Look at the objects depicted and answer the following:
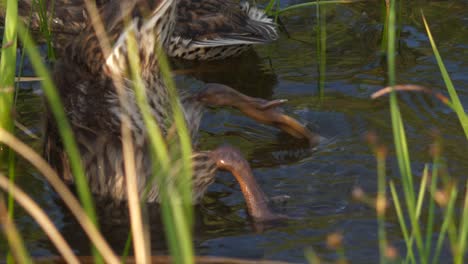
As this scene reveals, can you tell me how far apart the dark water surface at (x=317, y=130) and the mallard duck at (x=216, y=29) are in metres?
0.12

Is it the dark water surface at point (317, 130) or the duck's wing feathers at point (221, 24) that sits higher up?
the duck's wing feathers at point (221, 24)

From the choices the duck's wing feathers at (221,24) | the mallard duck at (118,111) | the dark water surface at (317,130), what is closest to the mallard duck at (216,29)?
the duck's wing feathers at (221,24)

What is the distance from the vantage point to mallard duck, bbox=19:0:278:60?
23.2 ft

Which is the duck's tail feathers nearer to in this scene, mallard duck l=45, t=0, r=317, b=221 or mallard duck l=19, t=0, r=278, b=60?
mallard duck l=19, t=0, r=278, b=60

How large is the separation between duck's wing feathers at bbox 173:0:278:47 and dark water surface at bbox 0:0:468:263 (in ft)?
0.68

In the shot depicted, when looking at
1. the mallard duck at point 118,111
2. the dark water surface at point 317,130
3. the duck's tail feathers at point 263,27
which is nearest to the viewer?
the dark water surface at point 317,130

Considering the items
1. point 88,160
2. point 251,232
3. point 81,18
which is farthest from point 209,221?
point 81,18

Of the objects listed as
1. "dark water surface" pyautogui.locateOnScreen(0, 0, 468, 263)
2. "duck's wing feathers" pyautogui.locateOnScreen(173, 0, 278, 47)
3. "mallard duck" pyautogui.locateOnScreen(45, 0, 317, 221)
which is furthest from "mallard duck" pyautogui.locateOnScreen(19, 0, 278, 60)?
"mallard duck" pyautogui.locateOnScreen(45, 0, 317, 221)

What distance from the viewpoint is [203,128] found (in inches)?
232

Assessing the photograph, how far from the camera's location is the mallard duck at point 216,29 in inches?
278

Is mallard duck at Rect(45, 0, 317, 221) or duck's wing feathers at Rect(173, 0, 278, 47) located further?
duck's wing feathers at Rect(173, 0, 278, 47)

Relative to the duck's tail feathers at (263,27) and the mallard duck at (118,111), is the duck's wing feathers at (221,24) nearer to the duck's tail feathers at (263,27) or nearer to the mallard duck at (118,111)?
the duck's tail feathers at (263,27)

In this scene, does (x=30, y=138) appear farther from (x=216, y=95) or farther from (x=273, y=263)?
(x=273, y=263)

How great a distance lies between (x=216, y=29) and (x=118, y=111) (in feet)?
8.59
